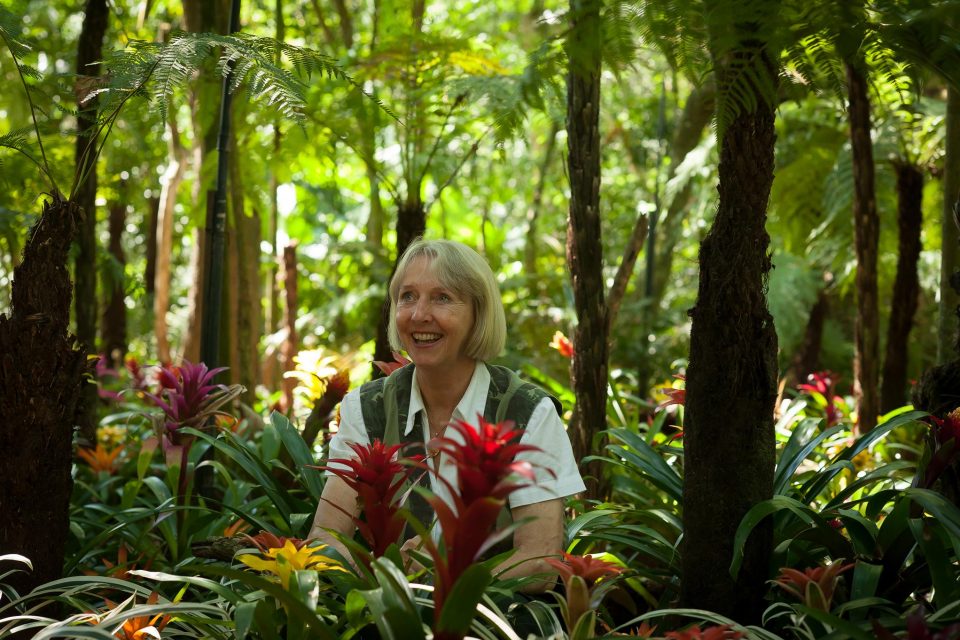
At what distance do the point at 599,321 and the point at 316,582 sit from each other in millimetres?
1787

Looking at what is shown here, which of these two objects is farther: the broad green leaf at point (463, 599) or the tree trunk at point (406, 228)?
the tree trunk at point (406, 228)

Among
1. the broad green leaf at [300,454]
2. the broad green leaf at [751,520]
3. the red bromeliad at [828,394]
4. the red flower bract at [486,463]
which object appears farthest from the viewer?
the red bromeliad at [828,394]

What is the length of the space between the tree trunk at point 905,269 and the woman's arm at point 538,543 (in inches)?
99.7

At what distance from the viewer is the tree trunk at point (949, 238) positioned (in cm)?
301

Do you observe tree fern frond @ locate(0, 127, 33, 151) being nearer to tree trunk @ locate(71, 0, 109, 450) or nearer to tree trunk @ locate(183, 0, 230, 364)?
tree trunk @ locate(183, 0, 230, 364)

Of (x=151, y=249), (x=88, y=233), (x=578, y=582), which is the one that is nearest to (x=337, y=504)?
(x=578, y=582)

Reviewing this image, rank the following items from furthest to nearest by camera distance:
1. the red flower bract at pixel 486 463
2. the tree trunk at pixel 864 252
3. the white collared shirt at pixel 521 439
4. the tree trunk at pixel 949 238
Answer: the tree trunk at pixel 864 252 < the tree trunk at pixel 949 238 < the white collared shirt at pixel 521 439 < the red flower bract at pixel 486 463

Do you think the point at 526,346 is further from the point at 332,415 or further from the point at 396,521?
the point at 396,521

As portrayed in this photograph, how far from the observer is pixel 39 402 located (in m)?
2.05

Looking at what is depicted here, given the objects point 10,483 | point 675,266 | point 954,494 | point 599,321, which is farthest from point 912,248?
point 675,266

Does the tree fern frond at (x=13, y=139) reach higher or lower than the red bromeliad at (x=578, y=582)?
higher

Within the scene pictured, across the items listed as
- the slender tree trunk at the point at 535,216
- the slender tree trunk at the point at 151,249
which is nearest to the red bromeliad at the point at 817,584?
the slender tree trunk at the point at 535,216

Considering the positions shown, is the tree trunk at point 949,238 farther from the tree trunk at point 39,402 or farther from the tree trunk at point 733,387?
the tree trunk at point 39,402

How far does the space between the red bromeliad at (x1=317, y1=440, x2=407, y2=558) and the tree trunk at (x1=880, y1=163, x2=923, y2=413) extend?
3.05 m
